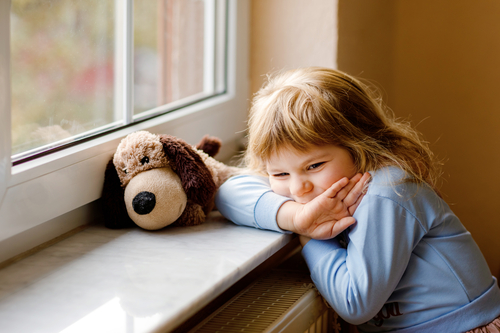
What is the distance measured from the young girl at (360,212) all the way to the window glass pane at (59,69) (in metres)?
0.29

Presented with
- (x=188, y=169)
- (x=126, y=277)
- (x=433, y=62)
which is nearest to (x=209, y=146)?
(x=188, y=169)

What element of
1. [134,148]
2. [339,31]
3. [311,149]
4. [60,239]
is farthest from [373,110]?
[60,239]

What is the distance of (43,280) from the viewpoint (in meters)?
0.63

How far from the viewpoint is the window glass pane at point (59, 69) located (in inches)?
27.6

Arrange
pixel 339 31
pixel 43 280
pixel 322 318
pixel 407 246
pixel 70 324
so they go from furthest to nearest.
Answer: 1. pixel 339 31
2. pixel 322 318
3. pixel 407 246
4. pixel 43 280
5. pixel 70 324

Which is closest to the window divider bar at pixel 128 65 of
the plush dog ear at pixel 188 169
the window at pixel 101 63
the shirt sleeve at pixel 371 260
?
the window at pixel 101 63

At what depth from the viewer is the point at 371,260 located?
2.40 ft

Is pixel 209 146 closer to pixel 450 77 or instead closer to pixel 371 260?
pixel 371 260

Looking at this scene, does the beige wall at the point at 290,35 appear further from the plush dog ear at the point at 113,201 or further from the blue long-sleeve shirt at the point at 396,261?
the plush dog ear at the point at 113,201

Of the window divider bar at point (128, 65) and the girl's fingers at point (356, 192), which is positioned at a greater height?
the window divider bar at point (128, 65)

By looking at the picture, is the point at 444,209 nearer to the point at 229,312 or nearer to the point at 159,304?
the point at 229,312

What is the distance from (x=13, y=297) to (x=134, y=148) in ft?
0.99

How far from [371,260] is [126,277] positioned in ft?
1.21

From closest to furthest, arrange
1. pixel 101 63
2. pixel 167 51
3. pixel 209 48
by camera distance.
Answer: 1. pixel 101 63
2. pixel 167 51
3. pixel 209 48
